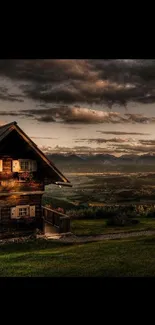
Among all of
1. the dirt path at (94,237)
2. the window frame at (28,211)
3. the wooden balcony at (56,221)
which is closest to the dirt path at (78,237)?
the dirt path at (94,237)

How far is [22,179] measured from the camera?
17375mm

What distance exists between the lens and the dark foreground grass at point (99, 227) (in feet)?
60.2

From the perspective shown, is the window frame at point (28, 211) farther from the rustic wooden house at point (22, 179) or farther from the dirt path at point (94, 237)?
the dirt path at point (94, 237)

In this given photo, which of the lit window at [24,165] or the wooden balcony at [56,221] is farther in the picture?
the wooden balcony at [56,221]

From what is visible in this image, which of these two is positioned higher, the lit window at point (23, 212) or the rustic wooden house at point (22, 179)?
the rustic wooden house at point (22, 179)

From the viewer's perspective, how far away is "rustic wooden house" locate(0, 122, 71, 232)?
55.7 ft

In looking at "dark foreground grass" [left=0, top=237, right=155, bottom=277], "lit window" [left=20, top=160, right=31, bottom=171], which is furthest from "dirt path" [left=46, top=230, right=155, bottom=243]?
"lit window" [left=20, top=160, right=31, bottom=171]

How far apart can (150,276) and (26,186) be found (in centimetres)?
741

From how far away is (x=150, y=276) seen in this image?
1234 cm

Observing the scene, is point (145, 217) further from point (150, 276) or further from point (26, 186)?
point (150, 276)

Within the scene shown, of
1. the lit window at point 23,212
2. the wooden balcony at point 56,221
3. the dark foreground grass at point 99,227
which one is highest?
the lit window at point 23,212

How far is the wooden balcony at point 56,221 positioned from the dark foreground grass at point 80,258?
1657mm

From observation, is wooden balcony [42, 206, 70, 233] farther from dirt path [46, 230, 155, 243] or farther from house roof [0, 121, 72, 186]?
house roof [0, 121, 72, 186]
